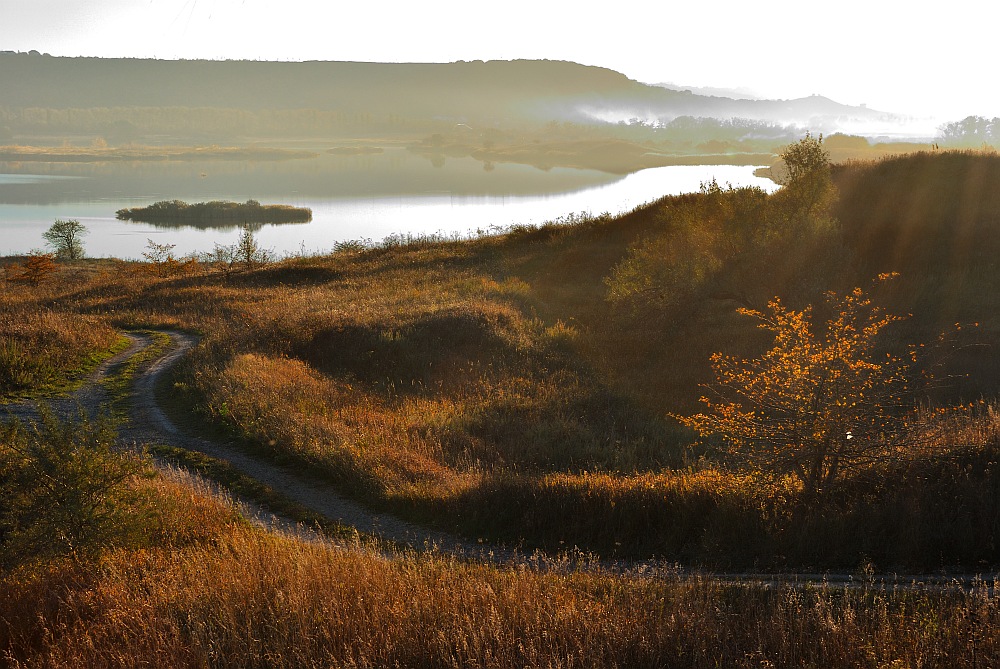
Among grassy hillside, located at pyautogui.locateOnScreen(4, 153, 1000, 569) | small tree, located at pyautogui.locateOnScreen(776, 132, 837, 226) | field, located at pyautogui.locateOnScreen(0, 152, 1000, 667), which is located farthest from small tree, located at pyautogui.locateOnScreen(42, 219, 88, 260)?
small tree, located at pyautogui.locateOnScreen(776, 132, 837, 226)

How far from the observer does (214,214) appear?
11638 centimetres

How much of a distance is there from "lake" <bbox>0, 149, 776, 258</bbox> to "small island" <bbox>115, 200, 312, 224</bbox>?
3.22m

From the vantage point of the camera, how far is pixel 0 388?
17062mm

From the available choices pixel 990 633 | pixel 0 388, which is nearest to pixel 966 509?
pixel 990 633

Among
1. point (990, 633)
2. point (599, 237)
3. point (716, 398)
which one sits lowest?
point (716, 398)

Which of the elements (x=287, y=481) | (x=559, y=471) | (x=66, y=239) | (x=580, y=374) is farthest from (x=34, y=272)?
(x=559, y=471)

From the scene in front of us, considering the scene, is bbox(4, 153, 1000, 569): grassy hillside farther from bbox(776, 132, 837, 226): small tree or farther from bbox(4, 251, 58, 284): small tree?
bbox(4, 251, 58, 284): small tree

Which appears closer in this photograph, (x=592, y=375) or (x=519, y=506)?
(x=519, y=506)

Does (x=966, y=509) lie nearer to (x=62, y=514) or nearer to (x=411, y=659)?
(x=411, y=659)

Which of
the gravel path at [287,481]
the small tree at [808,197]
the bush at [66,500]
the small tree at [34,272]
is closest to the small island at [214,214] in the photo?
the small tree at [34,272]

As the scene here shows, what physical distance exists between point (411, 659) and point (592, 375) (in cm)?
1602

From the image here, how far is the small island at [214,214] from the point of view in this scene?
115000 mm

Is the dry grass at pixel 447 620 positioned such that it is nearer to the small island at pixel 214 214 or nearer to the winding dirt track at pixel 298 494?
the winding dirt track at pixel 298 494

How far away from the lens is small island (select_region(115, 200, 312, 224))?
115 meters
